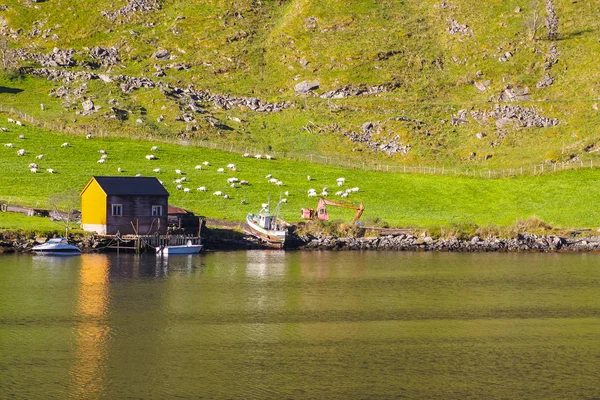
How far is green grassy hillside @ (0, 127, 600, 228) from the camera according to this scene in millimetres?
117438

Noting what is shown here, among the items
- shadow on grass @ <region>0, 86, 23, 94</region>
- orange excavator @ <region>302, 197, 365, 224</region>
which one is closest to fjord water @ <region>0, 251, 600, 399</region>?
orange excavator @ <region>302, 197, 365, 224</region>

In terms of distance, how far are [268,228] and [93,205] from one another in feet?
63.1

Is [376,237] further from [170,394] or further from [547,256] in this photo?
[170,394]

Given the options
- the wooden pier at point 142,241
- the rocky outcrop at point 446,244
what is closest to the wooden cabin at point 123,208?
the wooden pier at point 142,241

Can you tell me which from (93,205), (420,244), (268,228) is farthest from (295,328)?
(93,205)

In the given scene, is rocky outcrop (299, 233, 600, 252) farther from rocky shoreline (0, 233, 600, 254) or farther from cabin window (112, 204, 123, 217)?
cabin window (112, 204, 123, 217)

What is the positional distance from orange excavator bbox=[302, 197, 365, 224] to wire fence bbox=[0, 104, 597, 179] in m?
25.4

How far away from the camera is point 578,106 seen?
16212 centimetres

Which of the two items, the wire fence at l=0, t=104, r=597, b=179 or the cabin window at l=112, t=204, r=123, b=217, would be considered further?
the wire fence at l=0, t=104, r=597, b=179

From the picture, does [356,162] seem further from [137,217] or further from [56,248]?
[56,248]

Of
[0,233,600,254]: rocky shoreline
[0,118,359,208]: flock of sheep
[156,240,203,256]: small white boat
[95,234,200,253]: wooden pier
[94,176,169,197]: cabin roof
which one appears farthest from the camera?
[0,118,359,208]: flock of sheep

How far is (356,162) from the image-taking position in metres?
148

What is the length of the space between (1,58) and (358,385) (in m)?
148

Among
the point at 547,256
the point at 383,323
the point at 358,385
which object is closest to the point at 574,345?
the point at 383,323
